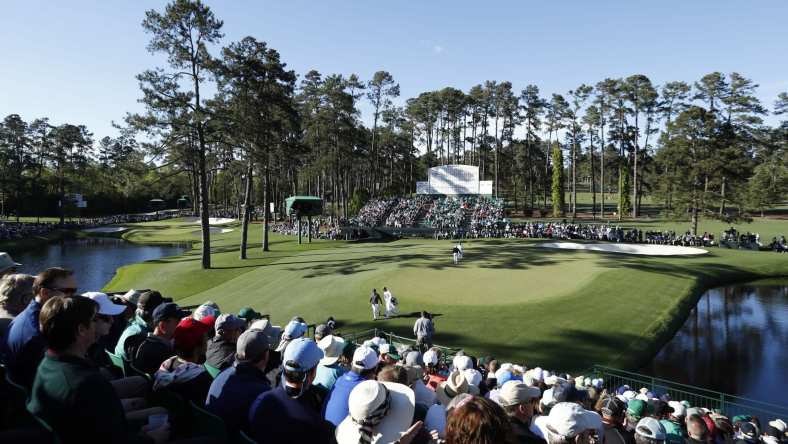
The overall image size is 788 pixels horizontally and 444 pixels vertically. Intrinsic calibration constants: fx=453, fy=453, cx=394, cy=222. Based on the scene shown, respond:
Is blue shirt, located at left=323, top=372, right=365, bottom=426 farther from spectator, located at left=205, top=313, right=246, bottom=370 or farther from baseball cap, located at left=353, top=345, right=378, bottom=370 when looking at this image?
Answer: spectator, located at left=205, top=313, right=246, bottom=370

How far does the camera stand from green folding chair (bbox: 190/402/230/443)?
12.9 ft

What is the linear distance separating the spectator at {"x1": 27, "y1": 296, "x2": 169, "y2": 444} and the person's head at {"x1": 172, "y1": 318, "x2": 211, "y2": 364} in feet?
4.01

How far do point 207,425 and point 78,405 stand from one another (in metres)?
1.22

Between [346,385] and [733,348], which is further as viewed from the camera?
[733,348]

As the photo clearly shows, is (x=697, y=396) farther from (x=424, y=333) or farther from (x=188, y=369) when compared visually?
(x=188, y=369)

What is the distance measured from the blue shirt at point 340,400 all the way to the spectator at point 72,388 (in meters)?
1.58

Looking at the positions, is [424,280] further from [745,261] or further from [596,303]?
[745,261]

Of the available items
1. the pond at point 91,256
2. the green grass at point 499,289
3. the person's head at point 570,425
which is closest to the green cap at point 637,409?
the person's head at point 570,425

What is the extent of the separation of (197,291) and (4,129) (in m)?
74.2

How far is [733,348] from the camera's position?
17859 millimetres

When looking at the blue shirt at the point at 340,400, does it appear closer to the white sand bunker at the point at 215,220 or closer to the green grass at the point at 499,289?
the green grass at the point at 499,289

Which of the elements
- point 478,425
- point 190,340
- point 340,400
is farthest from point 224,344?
point 478,425

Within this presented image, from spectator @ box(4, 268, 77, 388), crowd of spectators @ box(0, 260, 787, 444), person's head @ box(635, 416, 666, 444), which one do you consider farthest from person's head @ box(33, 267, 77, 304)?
person's head @ box(635, 416, 666, 444)

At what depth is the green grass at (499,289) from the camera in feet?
54.0
